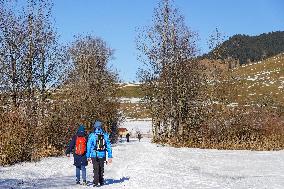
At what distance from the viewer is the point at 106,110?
43156mm

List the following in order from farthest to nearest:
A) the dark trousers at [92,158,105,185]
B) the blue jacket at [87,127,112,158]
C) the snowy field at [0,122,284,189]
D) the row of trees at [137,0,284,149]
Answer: the row of trees at [137,0,284,149] → the snowy field at [0,122,284,189] → the blue jacket at [87,127,112,158] → the dark trousers at [92,158,105,185]

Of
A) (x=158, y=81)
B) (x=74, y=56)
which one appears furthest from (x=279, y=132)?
(x=74, y=56)

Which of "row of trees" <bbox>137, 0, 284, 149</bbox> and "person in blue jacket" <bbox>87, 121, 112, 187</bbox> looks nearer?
"person in blue jacket" <bbox>87, 121, 112, 187</bbox>

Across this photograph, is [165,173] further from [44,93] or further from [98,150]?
[44,93]

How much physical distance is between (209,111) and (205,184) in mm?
19911

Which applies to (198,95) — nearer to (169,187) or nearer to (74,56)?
(74,56)

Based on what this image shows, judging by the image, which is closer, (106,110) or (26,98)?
(26,98)

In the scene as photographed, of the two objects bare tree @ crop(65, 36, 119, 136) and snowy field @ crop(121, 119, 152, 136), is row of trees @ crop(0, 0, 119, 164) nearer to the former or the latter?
bare tree @ crop(65, 36, 119, 136)

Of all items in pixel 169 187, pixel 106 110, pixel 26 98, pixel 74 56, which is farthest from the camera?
pixel 74 56

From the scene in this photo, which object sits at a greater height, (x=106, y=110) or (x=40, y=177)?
(x=106, y=110)

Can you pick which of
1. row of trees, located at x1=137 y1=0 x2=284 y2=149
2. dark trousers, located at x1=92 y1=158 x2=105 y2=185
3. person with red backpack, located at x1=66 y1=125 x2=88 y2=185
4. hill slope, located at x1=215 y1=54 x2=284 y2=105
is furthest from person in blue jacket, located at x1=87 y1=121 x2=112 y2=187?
hill slope, located at x1=215 y1=54 x2=284 y2=105

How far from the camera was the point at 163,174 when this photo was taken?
17625 mm

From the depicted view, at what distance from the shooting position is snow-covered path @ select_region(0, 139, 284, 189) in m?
15.5

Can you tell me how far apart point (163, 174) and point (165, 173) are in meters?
0.43
